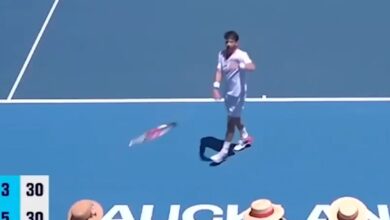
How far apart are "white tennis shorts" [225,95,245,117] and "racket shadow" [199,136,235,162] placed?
31 centimetres

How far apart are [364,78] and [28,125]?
3652 millimetres

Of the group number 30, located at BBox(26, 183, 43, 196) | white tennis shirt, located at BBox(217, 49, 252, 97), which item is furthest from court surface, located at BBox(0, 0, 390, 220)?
white tennis shirt, located at BBox(217, 49, 252, 97)

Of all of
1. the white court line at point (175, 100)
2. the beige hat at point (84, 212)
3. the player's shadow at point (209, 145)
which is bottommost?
the player's shadow at point (209, 145)

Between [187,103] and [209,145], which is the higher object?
[187,103]

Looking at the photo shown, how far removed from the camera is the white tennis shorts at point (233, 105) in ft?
33.3

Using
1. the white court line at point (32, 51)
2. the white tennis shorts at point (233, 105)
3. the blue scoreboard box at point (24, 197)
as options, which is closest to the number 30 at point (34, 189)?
the blue scoreboard box at point (24, 197)

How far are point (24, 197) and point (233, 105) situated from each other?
2342mm

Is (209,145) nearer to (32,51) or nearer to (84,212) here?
(32,51)

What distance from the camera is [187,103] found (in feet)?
35.4

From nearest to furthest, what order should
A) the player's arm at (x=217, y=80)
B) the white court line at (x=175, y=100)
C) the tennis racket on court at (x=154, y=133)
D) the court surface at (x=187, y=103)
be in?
the court surface at (x=187, y=103), the player's arm at (x=217, y=80), the tennis racket on court at (x=154, y=133), the white court line at (x=175, y=100)

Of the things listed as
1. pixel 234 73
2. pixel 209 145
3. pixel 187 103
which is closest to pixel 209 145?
pixel 209 145

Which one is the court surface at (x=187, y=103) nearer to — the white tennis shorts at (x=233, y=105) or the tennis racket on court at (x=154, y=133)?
the tennis racket on court at (x=154, y=133)

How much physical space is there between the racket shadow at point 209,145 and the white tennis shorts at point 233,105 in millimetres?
305

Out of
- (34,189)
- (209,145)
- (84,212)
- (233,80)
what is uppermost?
(233,80)
